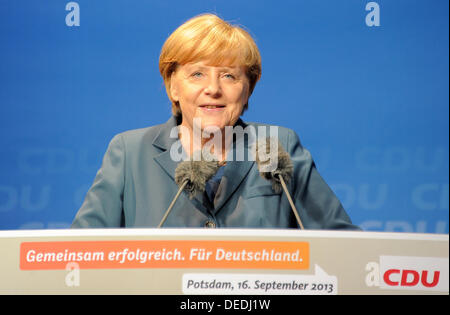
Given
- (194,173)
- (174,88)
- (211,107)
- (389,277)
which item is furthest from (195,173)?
(389,277)

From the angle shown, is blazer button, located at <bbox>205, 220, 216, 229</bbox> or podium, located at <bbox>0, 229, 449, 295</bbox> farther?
blazer button, located at <bbox>205, 220, 216, 229</bbox>

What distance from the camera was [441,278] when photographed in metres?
1.93

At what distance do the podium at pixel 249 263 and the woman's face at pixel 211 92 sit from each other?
17.2 inches

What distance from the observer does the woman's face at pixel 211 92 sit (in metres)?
2.15

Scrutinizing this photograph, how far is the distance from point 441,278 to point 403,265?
0.13 m

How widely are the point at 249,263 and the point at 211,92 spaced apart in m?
0.59

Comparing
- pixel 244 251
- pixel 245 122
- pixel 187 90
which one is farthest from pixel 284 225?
pixel 187 90

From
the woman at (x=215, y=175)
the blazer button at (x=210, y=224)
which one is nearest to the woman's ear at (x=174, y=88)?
the woman at (x=215, y=175)

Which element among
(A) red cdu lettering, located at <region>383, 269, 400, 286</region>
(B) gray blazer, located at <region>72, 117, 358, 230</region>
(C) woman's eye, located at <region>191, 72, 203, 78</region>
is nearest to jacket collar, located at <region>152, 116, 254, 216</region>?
(B) gray blazer, located at <region>72, 117, 358, 230</region>

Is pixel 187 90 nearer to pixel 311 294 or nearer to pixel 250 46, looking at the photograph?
pixel 250 46

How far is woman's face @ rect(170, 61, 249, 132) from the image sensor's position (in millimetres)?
2146

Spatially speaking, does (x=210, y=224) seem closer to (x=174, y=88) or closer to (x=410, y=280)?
(x=174, y=88)

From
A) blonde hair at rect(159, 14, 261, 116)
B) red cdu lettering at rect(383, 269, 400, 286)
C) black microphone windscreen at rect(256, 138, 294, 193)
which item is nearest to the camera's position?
red cdu lettering at rect(383, 269, 400, 286)

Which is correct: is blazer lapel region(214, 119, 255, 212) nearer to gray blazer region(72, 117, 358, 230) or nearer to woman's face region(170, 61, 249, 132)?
gray blazer region(72, 117, 358, 230)
